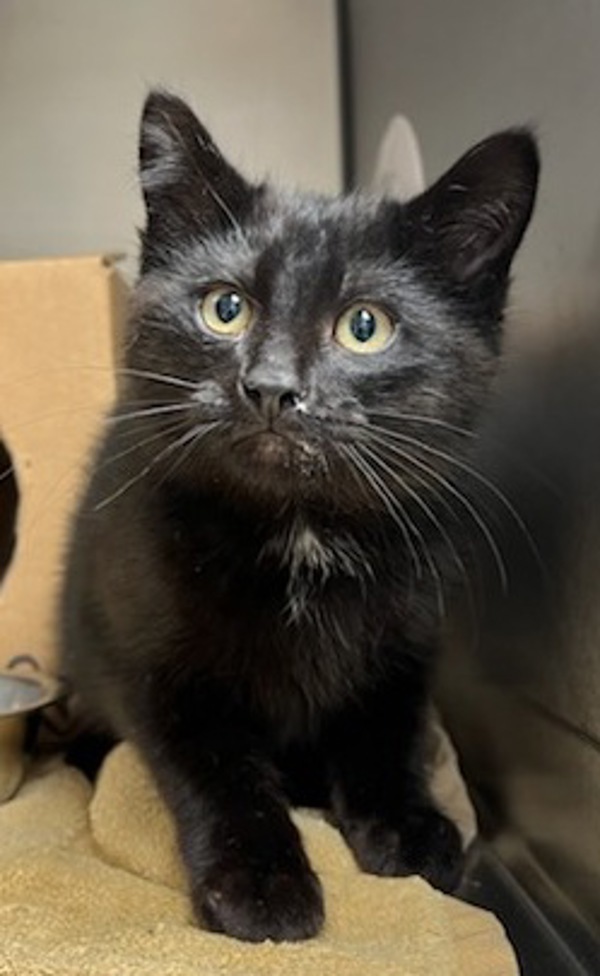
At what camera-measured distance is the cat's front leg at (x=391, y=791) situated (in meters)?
1.05

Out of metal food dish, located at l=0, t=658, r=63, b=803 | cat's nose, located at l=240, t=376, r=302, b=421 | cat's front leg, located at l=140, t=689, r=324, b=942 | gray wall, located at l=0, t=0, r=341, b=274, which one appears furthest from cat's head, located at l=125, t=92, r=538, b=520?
gray wall, located at l=0, t=0, r=341, b=274

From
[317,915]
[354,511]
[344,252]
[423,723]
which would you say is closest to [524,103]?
[344,252]

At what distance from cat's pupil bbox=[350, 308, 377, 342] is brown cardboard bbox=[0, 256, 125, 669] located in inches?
18.3

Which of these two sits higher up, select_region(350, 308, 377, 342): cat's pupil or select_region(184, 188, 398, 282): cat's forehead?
select_region(184, 188, 398, 282): cat's forehead

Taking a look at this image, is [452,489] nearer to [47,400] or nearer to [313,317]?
[313,317]

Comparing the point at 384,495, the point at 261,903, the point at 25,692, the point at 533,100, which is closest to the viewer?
the point at 261,903

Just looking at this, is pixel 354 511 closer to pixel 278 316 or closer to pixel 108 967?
pixel 278 316

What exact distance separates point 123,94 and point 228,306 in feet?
3.12

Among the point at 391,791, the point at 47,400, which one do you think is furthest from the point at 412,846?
the point at 47,400

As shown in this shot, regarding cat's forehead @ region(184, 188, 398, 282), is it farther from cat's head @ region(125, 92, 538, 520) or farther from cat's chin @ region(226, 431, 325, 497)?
cat's chin @ region(226, 431, 325, 497)

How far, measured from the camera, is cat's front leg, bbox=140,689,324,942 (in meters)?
0.90

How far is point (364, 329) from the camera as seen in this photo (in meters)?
0.99

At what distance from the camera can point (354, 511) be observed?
1047 millimetres

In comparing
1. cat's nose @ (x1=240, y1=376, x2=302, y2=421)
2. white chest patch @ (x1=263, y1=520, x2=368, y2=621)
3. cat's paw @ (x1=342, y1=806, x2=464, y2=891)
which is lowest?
cat's paw @ (x1=342, y1=806, x2=464, y2=891)
